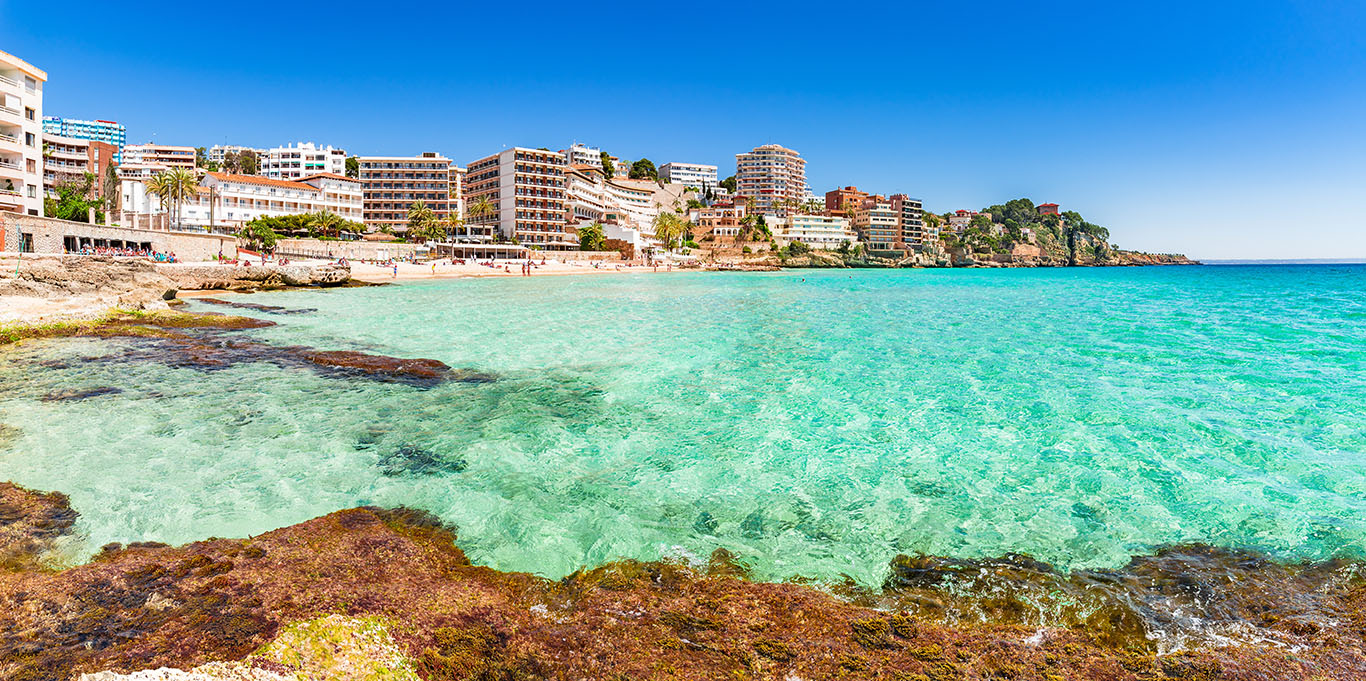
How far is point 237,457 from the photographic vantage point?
8.44m

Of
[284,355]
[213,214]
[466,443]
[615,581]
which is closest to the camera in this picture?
[615,581]

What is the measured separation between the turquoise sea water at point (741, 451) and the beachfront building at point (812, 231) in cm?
14917

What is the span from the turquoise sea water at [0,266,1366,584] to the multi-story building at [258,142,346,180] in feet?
475

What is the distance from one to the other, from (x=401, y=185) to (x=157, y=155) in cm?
7857

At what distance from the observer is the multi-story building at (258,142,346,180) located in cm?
13875

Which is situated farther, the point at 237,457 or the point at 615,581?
the point at 237,457

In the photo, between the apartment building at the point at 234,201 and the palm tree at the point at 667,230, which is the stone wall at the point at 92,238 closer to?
the apartment building at the point at 234,201

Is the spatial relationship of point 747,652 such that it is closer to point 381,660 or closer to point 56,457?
point 381,660

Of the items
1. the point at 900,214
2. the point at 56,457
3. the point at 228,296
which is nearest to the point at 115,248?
the point at 228,296

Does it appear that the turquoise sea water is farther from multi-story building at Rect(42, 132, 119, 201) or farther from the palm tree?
the palm tree

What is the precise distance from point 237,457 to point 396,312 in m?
23.9

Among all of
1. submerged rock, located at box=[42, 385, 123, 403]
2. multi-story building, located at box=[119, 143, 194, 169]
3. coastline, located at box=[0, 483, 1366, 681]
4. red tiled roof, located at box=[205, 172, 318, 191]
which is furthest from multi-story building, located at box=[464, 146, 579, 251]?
coastline, located at box=[0, 483, 1366, 681]

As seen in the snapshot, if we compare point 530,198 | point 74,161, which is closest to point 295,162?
point 74,161

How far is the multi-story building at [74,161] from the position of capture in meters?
87.1
